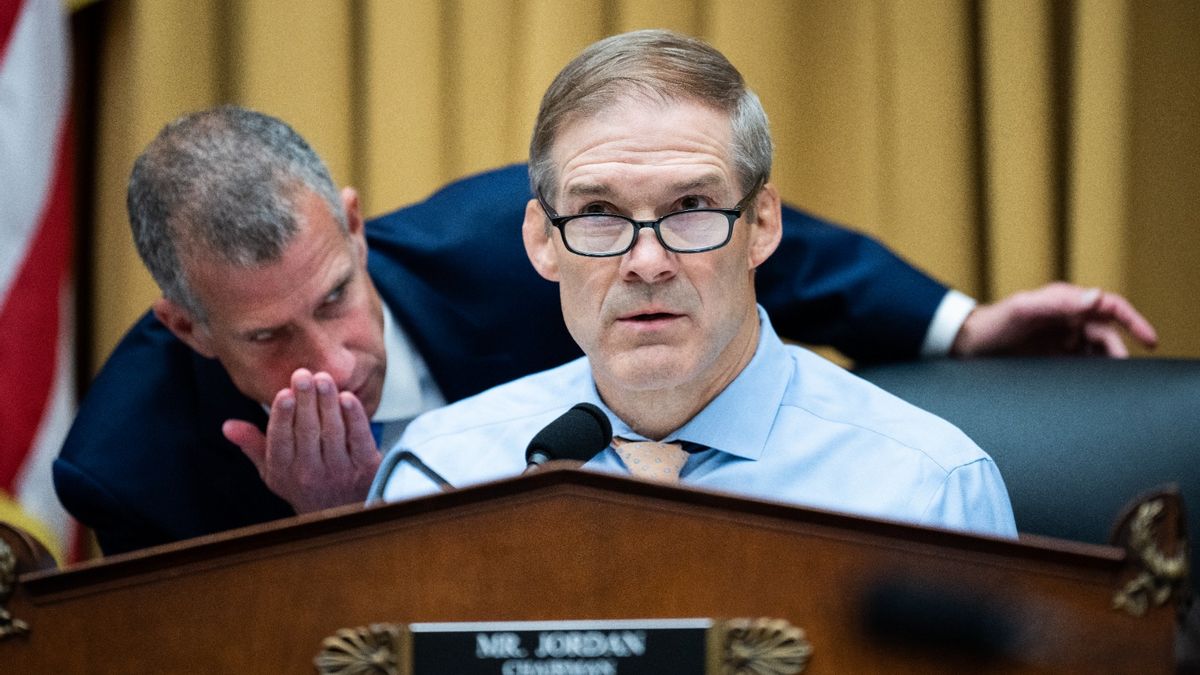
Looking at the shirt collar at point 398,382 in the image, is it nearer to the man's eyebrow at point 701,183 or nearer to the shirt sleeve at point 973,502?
the man's eyebrow at point 701,183

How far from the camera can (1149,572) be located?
818mm

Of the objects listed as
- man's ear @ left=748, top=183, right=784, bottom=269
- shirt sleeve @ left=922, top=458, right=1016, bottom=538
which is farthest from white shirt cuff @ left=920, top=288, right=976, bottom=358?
shirt sleeve @ left=922, top=458, right=1016, bottom=538

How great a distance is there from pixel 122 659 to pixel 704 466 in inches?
25.8

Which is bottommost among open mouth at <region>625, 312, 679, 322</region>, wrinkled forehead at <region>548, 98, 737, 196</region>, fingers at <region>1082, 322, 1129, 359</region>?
fingers at <region>1082, 322, 1129, 359</region>

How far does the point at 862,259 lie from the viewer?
215cm

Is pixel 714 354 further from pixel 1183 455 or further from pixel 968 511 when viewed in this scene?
pixel 1183 455

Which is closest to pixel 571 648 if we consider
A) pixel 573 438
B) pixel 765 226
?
pixel 573 438

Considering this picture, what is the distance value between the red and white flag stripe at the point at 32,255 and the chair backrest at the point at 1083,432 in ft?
5.07

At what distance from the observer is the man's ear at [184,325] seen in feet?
6.42

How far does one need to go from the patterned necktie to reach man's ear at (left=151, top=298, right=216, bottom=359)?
2.69 ft

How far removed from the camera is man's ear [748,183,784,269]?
4.76 feet

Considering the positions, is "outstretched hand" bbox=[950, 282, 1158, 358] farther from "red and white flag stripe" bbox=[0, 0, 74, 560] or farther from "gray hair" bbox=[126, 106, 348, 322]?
"red and white flag stripe" bbox=[0, 0, 74, 560]

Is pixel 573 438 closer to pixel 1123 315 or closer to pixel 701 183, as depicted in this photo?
pixel 701 183

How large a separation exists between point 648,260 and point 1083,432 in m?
0.72
